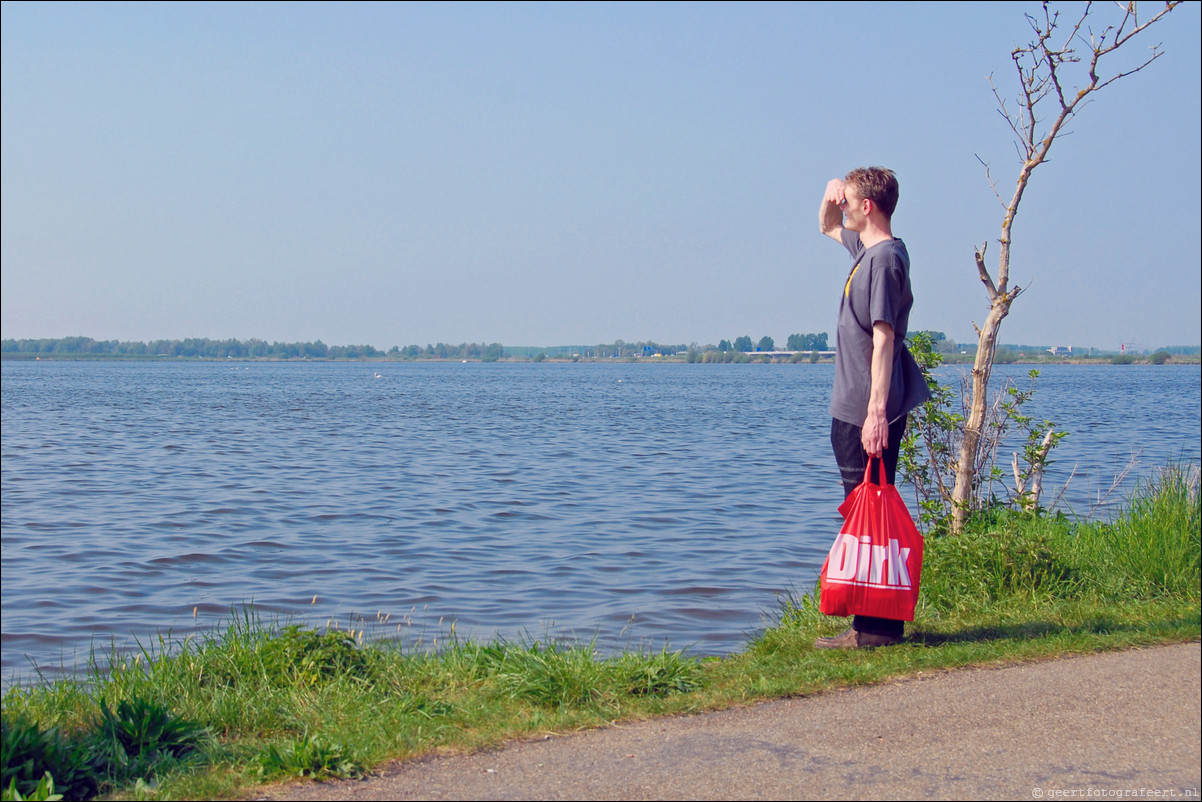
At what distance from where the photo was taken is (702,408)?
41875mm

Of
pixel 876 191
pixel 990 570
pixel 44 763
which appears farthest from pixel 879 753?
pixel 990 570

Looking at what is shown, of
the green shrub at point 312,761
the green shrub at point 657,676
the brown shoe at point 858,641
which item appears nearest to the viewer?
the green shrub at point 312,761

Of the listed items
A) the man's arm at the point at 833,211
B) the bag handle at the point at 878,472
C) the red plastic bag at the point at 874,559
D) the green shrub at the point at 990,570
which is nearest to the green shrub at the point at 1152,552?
the green shrub at the point at 990,570

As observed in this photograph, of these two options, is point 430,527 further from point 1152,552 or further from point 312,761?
point 312,761

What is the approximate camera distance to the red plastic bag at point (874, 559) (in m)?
4.91

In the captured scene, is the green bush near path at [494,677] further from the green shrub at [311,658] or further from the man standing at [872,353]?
the man standing at [872,353]

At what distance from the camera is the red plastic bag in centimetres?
491

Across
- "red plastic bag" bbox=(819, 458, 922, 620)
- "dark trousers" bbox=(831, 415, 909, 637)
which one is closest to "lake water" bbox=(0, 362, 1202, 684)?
"dark trousers" bbox=(831, 415, 909, 637)

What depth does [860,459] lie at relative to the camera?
519 centimetres

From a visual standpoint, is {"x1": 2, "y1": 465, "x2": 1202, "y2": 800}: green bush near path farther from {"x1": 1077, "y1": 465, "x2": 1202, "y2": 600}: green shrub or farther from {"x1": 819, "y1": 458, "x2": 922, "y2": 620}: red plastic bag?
{"x1": 819, "y1": 458, "x2": 922, "y2": 620}: red plastic bag

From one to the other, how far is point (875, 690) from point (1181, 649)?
1.67 m

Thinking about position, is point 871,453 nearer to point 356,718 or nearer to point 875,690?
point 875,690

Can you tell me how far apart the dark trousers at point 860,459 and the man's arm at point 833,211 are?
1.05m

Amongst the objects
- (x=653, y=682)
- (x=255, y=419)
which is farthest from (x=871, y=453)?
(x=255, y=419)
